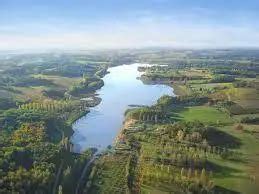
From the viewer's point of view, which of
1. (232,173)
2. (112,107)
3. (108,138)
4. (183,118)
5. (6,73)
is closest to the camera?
(232,173)

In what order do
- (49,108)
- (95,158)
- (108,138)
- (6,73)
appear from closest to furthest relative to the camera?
(95,158), (108,138), (49,108), (6,73)

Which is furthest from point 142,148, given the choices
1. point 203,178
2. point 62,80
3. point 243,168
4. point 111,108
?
point 62,80

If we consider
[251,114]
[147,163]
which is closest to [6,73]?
[251,114]

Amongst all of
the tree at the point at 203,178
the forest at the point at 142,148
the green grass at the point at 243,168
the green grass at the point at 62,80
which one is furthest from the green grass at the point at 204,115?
the green grass at the point at 62,80

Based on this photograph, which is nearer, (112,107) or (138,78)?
(112,107)

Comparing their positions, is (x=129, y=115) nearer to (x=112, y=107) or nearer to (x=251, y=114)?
(x=112, y=107)

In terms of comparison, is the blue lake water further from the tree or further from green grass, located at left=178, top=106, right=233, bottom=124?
the tree

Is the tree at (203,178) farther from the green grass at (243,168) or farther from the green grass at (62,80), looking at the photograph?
the green grass at (62,80)

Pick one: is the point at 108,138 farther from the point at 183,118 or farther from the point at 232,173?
Answer: the point at 232,173
